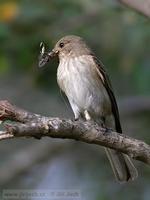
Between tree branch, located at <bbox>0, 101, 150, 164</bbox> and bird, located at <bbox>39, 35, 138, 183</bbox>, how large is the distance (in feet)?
3.52

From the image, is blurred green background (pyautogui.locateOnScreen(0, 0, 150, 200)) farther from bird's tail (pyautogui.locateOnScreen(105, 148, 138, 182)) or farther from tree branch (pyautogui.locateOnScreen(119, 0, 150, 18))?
tree branch (pyautogui.locateOnScreen(119, 0, 150, 18))

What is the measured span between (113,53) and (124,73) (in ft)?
0.86

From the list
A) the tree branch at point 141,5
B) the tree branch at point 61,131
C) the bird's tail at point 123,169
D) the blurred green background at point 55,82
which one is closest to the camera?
the tree branch at point 61,131

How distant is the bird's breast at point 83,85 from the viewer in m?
6.24

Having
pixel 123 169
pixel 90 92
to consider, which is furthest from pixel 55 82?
pixel 123 169

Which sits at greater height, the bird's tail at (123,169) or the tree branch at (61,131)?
the tree branch at (61,131)

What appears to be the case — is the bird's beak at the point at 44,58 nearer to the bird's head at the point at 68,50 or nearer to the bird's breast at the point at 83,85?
the bird's head at the point at 68,50

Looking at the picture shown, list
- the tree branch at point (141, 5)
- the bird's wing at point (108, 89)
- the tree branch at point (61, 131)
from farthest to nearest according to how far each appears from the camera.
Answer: the bird's wing at point (108, 89), the tree branch at point (141, 5), the tree branch at point (61, 131)

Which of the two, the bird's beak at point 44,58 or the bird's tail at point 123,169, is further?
the bird's beak at point 44,58

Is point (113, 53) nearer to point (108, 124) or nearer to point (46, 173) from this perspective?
point (46, 173)

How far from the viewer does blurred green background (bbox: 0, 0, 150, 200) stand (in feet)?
26.6

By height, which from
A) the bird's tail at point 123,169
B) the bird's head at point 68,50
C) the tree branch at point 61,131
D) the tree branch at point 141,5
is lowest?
the bird's tail at point 123,169

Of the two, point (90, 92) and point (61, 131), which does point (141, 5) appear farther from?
point (61, 131)

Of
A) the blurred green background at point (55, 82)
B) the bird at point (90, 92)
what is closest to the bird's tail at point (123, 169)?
the bird at point (90, 92)
